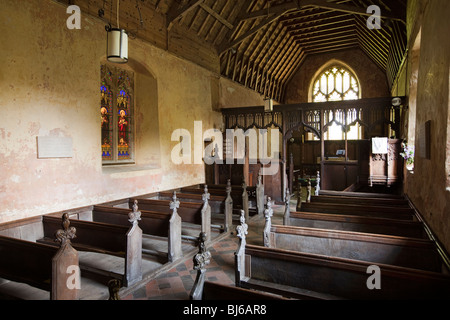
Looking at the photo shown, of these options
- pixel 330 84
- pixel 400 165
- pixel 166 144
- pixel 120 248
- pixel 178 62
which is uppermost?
pixel 330 84

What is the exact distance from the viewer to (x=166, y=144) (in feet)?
27.2

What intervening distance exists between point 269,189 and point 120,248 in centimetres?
626

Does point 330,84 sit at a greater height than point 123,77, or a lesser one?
greater

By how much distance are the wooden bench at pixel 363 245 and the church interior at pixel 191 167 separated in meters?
0.01

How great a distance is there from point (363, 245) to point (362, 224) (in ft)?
3.10

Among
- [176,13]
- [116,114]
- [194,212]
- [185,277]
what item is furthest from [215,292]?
[176,13]

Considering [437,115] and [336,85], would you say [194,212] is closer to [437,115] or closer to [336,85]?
[437,115]

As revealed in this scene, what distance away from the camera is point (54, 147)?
5402 millimetres

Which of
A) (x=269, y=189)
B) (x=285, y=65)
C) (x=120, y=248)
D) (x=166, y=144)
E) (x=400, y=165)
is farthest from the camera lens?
(x=285, y=65)

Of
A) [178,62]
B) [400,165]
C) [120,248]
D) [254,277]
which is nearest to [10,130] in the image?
[120,248]

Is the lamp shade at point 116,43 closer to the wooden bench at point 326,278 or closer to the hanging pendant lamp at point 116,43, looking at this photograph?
the hanging pendant lamp at point 116,43

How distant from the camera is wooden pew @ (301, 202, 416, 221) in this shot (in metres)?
4.56

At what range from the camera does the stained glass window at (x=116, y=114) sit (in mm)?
7281
